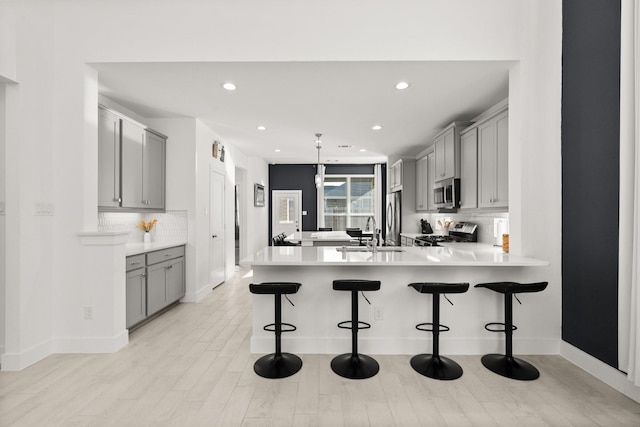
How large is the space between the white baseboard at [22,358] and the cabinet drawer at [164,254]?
111cm

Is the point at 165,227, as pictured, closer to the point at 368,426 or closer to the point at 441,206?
the point at 368,426

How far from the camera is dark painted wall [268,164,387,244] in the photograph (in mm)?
8688

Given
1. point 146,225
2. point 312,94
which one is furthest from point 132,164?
point 312,94

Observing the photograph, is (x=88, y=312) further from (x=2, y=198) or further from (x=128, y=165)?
(x=128, y=165)

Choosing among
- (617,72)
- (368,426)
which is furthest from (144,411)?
(617,72)

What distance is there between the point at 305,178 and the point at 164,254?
5.35 metres

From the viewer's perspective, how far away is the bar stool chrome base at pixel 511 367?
7.74ft

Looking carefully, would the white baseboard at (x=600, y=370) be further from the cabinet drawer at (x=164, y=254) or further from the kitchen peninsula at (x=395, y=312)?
the cabinet drawer at (x=164, y=254)

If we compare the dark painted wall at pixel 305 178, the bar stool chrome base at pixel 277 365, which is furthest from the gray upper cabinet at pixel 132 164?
the dark painted wall at pixel 305 178

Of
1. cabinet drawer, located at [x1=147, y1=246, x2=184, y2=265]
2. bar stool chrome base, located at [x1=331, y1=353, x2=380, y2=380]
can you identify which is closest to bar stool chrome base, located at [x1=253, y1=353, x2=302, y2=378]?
bar stool chrome base, located at [x1=331, y1=353, x2=380, y2=380]

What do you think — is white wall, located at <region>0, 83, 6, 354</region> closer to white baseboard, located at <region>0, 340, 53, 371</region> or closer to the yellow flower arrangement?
white baseboard, located at <region>0, 340, 53, 371</region>

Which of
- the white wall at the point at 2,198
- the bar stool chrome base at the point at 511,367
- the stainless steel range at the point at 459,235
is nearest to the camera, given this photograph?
the bar stool chrome base at the point at 511,367

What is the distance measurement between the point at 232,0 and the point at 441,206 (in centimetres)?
366

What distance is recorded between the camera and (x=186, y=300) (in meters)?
4.33
